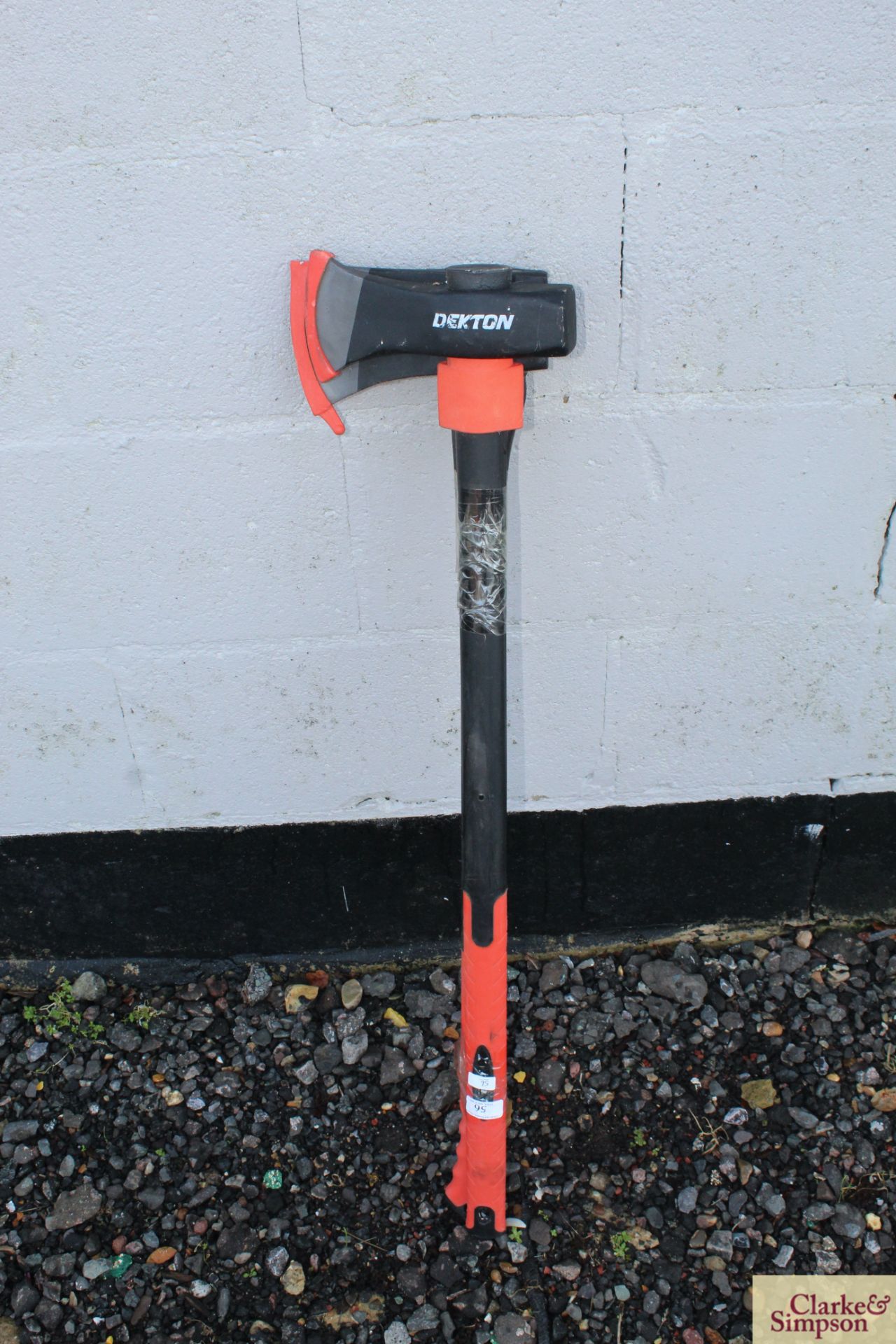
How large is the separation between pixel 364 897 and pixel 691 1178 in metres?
0.80

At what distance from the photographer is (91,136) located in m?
1.33

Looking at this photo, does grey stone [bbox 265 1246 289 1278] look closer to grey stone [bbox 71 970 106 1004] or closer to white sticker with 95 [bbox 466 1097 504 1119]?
white sticker with 95 [bbox 466 1097 504 1119]

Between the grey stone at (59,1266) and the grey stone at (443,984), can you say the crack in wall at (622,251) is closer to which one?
the grey stone at (443,984)

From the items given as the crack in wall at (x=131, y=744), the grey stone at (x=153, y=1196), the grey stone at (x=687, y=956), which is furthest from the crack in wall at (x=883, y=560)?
the grey stone at (x=153, y=1196)

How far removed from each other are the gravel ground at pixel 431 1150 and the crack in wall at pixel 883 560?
78 centimetres

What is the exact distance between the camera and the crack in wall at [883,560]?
164 cm

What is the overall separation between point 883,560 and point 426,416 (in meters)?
0.84

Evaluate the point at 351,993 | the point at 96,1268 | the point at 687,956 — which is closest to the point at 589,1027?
the point at 687,956

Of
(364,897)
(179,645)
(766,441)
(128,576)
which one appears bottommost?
(364,897)

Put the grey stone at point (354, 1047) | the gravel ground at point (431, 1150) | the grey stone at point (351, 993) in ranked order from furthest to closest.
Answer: the grey stone at point (351, 993) → the grey stone at point (354, 1047) → the gravel ground at point (431, 1150)

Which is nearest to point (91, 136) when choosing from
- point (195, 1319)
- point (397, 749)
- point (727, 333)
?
point (727, 333)

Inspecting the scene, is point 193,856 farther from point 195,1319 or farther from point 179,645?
point 195,1319

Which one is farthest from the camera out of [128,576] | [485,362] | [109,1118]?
[109,1118]

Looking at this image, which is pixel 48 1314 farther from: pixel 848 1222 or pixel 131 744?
pixel 848 1222
